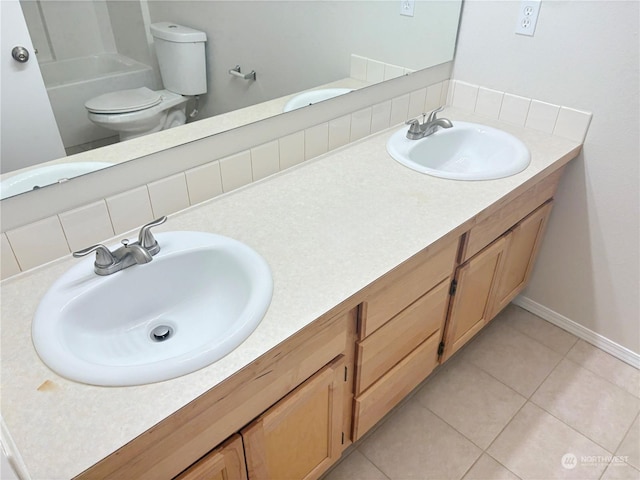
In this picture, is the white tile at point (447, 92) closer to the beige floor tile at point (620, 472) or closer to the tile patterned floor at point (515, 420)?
the tile patterned floor at point (515, 420)

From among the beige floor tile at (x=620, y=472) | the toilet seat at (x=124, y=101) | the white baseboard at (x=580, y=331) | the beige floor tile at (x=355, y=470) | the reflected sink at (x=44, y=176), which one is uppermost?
the toilet seat at (x=124, y=101)

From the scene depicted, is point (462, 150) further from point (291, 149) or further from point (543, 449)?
point (543, 449)

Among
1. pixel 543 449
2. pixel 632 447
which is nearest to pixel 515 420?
pixel 543 449

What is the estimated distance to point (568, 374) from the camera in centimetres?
182

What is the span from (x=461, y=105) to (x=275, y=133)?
0.91m

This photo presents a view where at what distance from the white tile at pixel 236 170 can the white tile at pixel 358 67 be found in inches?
19.2

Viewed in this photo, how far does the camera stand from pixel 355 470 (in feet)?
4.88

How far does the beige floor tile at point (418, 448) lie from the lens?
149cm

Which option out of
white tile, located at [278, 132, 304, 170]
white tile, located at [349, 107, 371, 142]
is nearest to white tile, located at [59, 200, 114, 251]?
white tile, located at [278, 132, 304, 170]

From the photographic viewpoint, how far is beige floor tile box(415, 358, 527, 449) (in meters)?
1.62

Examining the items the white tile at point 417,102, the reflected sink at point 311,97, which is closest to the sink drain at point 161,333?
the reflected sink at point 311,97

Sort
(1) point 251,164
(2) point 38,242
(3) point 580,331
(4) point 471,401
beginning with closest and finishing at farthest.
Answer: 1. (2) point 38,242
2. (1) point 251,164
3. (4) point 471,401
4. (3) point 580,331

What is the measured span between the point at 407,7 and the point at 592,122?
743 millimetres

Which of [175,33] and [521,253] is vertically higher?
[175,33]
